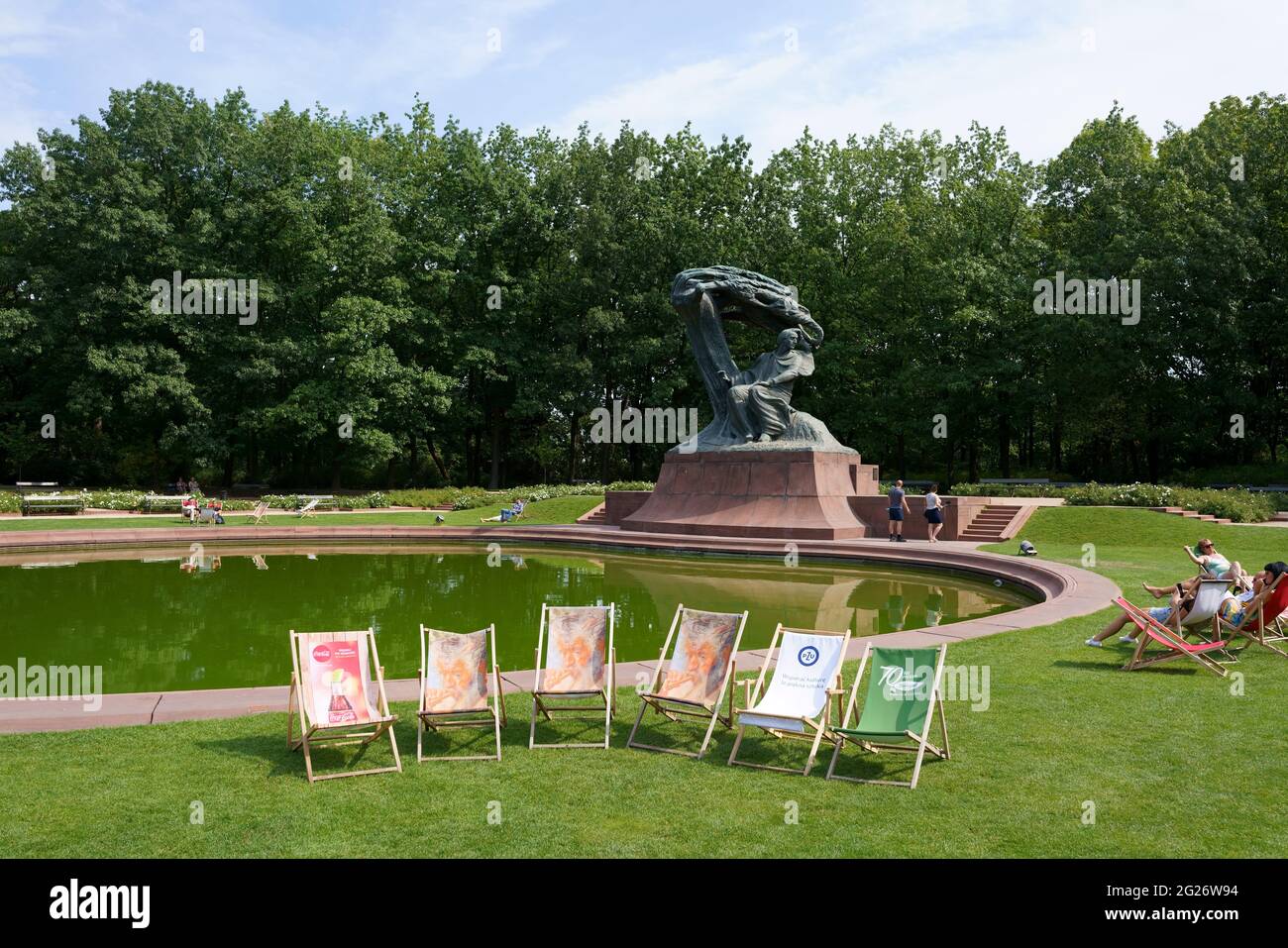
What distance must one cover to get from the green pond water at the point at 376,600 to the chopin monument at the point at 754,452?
3534 mm

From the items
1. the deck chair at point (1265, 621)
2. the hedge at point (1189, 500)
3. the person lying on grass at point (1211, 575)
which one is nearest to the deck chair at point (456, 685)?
the person lying on grass at point (1211, 575)

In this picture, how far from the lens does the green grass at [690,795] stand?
5.14 meters

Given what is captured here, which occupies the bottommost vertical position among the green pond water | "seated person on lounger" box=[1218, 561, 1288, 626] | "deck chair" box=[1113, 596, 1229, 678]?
the green pond water

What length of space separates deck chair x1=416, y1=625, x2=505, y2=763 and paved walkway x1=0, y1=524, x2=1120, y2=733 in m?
0.83

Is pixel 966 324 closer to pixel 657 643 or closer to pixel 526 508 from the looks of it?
pixel 526 508

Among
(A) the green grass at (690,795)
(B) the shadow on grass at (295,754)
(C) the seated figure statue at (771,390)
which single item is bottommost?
(B) the shadow on grass at (295,754)

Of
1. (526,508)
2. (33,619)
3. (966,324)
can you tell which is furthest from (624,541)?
(966,324)

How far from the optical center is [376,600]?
15.8m

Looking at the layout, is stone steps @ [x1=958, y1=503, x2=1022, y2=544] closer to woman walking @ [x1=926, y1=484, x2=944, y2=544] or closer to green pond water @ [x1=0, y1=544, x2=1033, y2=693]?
woman walking @ [x1=926, y1=484, x2=944, y2=544]

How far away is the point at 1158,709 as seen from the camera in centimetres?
768

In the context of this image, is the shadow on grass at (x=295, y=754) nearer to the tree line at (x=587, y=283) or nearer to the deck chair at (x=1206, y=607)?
the deck chair at (x=1206, y=607)

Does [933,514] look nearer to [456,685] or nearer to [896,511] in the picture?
[896,511]

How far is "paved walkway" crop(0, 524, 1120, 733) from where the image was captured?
759cm

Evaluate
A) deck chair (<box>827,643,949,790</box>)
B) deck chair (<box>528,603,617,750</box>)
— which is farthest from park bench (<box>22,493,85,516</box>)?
deck chair (<box>827,643,949,790</box>)
